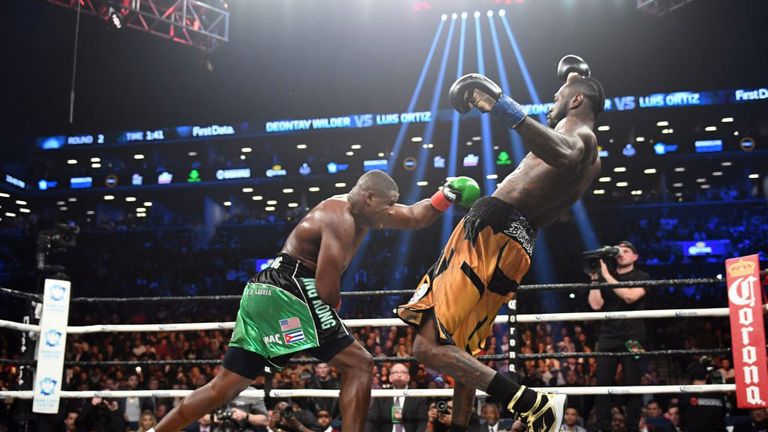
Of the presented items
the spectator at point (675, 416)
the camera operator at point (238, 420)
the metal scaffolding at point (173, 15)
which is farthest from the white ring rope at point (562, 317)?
the metal scaffolding at point (173, 15)

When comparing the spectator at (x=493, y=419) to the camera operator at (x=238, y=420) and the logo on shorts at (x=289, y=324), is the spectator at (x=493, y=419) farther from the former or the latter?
the logo on shorts at (x=289, y=324)

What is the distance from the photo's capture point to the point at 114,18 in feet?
35.5

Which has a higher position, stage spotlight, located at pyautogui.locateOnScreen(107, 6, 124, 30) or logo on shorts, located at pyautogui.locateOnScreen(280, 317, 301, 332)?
stage spotlight, located at pyautogui.locateOnScreen(107, 6, 124, 30)

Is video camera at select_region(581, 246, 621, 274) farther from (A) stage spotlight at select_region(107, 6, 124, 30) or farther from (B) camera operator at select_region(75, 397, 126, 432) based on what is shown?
(A) stage spotlight at select_region(107, 6, 124, 30)

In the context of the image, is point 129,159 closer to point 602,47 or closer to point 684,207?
point 602,47

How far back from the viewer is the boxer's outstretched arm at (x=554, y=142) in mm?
2168

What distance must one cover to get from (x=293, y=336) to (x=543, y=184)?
108 centimetres

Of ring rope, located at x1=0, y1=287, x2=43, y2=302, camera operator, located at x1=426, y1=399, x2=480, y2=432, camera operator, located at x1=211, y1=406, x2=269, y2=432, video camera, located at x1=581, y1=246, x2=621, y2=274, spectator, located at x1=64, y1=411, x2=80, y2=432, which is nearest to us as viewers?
camera operator, located at x1=211, y1=406, x2=269, y2=432

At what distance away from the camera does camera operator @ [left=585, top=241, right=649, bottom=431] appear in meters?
4.20

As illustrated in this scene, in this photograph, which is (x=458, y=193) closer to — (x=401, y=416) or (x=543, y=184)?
(x=543, y=184)

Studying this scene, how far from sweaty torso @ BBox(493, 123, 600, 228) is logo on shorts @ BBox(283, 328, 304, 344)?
0.90 metres

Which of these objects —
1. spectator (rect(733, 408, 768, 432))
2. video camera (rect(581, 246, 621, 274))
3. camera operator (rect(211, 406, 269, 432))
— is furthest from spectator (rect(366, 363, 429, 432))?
spectator (rect(733, 408, 768, 432))

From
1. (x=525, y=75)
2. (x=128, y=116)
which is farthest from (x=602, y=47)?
(x=128, y=116)

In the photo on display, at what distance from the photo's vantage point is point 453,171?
21.4 m
